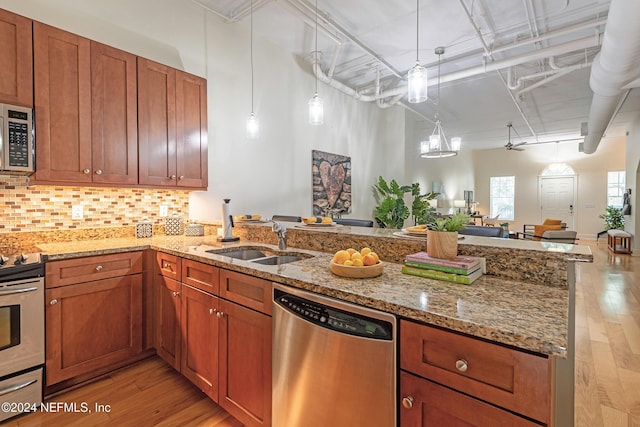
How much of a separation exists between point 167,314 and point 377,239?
1541 millimetres

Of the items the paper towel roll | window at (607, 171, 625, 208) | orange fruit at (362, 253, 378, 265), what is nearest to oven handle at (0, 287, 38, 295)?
the paper towel roll

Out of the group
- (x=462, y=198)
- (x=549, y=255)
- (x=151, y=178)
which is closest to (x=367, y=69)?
(x=151, y=178)

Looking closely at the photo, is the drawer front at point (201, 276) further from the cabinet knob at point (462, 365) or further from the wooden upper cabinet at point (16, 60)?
the wooden upper cabinet at point (16, 60)

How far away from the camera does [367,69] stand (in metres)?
4.64

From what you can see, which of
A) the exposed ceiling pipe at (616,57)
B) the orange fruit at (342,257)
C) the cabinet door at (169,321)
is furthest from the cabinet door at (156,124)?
the exposed ceiling pipe at (616,57)

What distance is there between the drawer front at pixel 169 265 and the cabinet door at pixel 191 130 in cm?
78

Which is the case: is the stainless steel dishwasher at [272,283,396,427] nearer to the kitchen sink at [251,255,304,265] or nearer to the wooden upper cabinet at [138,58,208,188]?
the kitchen sink at [251,255,304,265]

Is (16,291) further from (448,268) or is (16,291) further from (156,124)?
(448,268)

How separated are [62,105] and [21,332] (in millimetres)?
1447

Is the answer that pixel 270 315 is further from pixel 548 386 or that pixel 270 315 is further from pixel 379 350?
pixel 548 386

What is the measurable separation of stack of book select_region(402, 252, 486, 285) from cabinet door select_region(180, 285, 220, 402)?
110 centimetres

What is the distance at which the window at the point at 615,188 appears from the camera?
933 cm

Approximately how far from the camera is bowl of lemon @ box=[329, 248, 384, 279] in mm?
1359

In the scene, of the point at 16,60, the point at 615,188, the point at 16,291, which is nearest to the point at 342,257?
the point at 16,291
